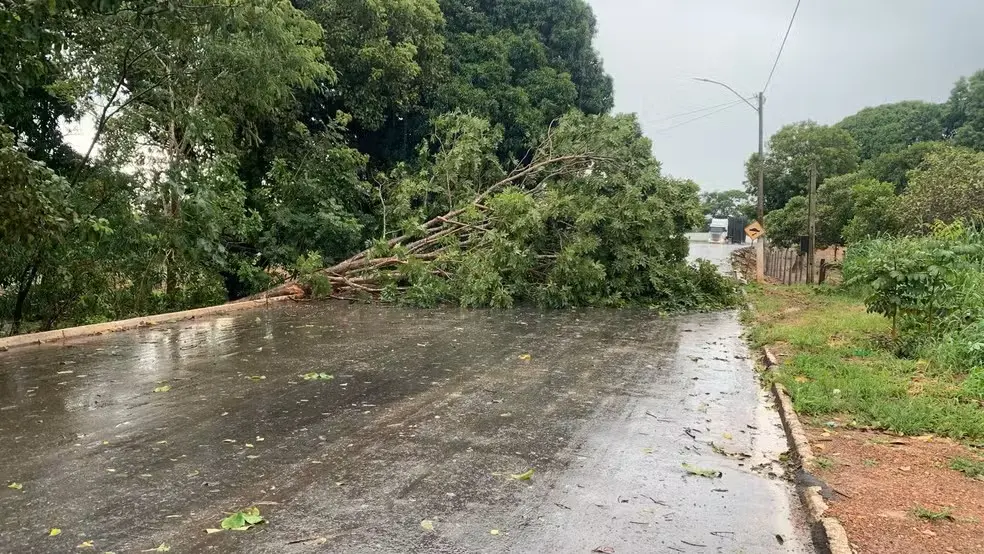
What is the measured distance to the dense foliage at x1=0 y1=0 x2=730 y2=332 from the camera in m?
9.80

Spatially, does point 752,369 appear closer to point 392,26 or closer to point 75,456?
point 75,456

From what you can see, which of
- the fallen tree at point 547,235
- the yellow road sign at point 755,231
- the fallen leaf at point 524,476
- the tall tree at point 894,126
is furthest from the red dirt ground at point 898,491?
the tall tree at point 894,126

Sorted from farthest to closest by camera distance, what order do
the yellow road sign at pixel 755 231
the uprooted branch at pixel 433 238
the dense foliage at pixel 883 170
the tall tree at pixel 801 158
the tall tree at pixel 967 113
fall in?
the tall tree at pixel 801 158
the tall tree at pixel 967 113
the dense foliage at pixel 883 170
the yellow road sign at pixel 755 231
the uprooted branch at pixel 433 238

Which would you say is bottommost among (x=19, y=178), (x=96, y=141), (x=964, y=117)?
(x=19, y=178)

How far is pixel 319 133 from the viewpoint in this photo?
1727 centimetres

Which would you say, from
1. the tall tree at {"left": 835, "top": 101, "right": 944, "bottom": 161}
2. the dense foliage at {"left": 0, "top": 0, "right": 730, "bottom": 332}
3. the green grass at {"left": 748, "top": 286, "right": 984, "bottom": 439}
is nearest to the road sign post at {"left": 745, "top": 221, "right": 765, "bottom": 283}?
the dense foliage at {"left": 0, "top": 0, "right": 730, "bottom": 332}

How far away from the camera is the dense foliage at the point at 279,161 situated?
980 centimetres

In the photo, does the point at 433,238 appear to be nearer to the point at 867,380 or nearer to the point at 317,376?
the point at 317,376

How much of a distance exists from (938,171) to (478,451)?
21187mm

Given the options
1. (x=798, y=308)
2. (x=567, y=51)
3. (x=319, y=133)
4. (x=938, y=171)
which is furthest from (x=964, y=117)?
(x=319, y=133)

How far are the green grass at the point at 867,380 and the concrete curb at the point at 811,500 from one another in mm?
294

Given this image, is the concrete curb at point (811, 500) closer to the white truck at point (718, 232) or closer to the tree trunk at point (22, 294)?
the tree trunk at point (22, 294)

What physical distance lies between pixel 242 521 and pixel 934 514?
12.5ft

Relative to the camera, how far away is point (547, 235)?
14.4 metres
